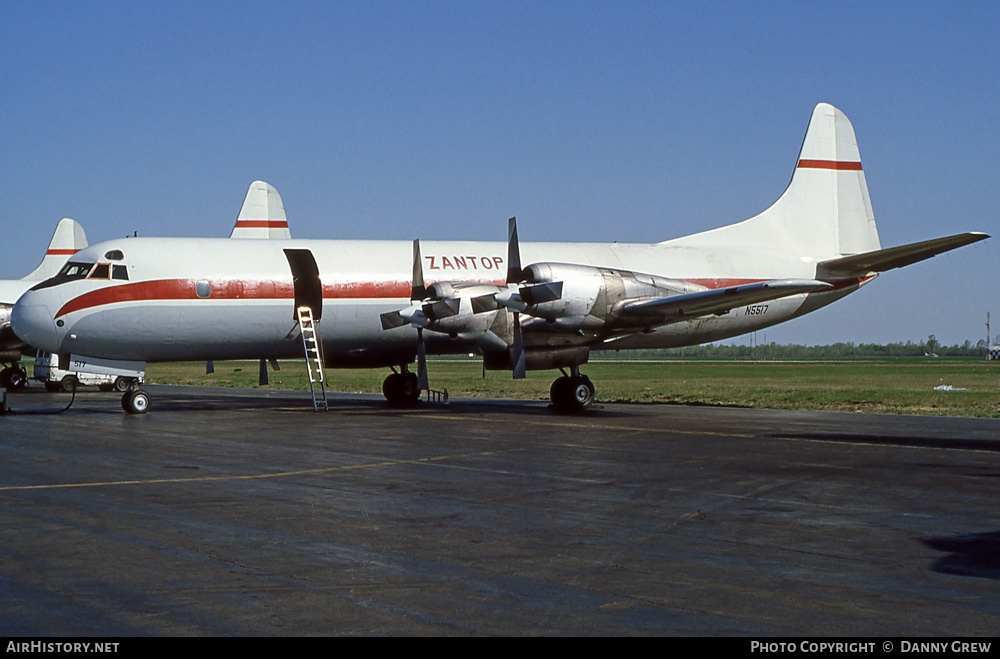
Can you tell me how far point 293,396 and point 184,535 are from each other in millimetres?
29645

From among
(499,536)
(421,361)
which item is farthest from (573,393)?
(499,536)

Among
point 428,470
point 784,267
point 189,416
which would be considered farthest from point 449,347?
point 428,470

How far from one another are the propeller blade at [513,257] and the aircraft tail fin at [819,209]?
8.70 metres

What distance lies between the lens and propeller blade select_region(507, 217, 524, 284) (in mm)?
26422

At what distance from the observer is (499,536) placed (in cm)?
1002

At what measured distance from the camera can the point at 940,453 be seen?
18.0 metres

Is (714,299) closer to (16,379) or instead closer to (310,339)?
(310,339)

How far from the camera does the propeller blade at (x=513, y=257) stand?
26422mm

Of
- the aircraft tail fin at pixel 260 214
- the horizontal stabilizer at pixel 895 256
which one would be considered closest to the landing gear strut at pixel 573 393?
the horizontal stabilizer at pixel 895 256

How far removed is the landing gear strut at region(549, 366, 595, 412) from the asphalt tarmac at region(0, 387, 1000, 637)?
777 cm

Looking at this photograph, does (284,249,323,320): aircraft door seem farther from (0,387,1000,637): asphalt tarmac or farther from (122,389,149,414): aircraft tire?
(0,387,1000,637): asphalt tarmac

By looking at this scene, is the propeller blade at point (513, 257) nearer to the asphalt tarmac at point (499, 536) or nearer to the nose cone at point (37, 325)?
the asphalt tarmac at point (499, 536)

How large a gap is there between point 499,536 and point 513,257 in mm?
17178

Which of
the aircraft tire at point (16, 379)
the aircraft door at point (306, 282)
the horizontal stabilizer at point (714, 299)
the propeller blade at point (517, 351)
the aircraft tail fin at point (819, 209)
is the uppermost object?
the aircraft tail fin at point (819, 209)
